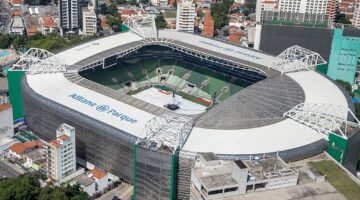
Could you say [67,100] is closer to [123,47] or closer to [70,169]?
[70,169]

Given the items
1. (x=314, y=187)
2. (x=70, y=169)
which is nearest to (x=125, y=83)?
(x=70, y=169)

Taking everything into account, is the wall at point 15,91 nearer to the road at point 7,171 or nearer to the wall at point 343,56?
the road at point 7,171

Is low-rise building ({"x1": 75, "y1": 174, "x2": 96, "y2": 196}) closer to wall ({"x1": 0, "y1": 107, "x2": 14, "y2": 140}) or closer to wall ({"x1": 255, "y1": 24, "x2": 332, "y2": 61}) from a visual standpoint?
wall ({"x1": 0, "y1": 107, "x2": 14, "y2": 140})

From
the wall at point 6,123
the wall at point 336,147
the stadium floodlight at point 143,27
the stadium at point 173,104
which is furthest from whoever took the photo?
the stadium floodlight at point 143,27

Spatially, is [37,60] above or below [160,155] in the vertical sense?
above

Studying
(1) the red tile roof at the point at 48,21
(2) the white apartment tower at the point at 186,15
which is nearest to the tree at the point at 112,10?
(1) the red tile roof at the point at 48,21

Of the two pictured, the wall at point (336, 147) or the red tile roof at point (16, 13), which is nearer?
the wall at point (336, 147)
